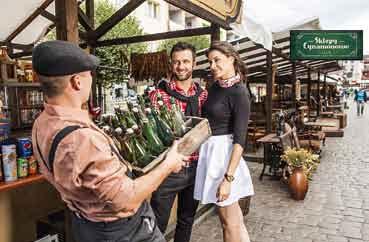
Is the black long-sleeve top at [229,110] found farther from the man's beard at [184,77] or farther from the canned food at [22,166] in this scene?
the canned food at [22,166]

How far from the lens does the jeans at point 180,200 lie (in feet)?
8.48

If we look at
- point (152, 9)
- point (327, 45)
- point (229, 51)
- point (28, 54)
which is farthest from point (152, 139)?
point (152, 9)

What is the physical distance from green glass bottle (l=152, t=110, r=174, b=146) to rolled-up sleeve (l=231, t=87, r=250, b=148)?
2.11ft

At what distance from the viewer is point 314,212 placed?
489cm

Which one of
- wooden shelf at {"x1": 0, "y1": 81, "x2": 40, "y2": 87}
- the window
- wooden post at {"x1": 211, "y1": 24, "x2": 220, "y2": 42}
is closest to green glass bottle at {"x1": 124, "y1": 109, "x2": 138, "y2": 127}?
wooden post at {"x1": 211, "y1": 24, "x2": 220, "y2": 42}

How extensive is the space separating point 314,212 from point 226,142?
113 inches

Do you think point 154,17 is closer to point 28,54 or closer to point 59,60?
point 28,54

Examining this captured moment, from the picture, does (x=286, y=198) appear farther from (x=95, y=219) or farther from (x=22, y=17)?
(x=22, y=17)

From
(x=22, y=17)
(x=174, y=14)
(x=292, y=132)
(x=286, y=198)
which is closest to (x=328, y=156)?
(x=292, y=132)

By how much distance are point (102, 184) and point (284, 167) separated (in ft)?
18.2

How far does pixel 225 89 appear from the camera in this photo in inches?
104

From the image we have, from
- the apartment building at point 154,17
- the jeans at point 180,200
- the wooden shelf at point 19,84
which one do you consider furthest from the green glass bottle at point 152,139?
the apartment building at point 154,17

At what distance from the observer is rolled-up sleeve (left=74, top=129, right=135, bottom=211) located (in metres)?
1.28

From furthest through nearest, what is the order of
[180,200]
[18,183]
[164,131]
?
[180,200]
[18,183]
[164,131]
